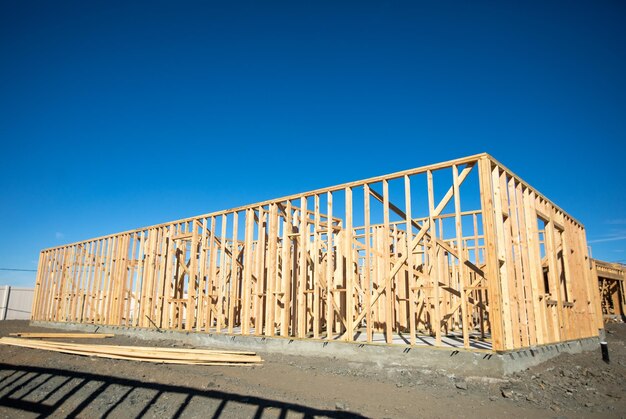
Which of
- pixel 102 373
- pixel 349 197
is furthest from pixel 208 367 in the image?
pixel 349 197

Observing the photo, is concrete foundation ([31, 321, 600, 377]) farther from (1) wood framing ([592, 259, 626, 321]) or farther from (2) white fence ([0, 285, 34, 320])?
(2) white fence ([0, 285, 34, 320])

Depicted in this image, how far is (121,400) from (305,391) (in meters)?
2.98

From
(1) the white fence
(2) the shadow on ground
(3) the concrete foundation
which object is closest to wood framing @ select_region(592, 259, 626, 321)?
→ (3) the concrete foundation

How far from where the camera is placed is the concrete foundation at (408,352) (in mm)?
6551

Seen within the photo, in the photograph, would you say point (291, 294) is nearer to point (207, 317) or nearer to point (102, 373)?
point (207, 317)

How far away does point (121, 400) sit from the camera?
21.1 feet

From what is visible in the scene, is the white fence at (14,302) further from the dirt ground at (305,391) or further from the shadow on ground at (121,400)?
the shadow on ground at (121,400)

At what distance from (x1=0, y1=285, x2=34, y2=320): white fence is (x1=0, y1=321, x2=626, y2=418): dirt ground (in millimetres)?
21206

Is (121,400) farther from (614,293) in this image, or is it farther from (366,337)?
(614,293)

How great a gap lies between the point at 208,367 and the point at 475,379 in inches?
201

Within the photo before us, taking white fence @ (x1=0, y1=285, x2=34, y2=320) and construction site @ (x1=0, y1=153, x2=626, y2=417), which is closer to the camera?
construction site @ (x1=0, y1=153, x2=626, y2=417)

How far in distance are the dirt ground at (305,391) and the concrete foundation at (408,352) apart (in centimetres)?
15

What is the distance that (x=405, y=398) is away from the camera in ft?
19.5

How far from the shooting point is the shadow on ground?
18.7 feet
